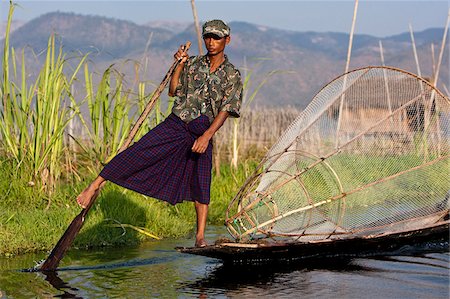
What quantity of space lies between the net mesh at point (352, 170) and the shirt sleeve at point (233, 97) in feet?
2.26

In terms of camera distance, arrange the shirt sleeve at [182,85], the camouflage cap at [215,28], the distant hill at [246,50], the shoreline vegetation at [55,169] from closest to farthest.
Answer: the camouflage cap at [215,28], the shirt sleeve at [182,85], the shoreline vegetation at [55,169], the distant hill at [246,50]

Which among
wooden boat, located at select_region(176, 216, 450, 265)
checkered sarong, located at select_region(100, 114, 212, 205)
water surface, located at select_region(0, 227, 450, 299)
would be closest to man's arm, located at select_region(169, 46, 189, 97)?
checkered sarong, located at select_region(100, 114, 212, 205)

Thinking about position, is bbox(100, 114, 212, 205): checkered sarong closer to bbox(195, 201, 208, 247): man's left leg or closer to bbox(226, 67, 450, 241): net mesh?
bbox(195, 201, 208, 247): man's left leg

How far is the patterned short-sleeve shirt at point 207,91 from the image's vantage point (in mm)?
6188

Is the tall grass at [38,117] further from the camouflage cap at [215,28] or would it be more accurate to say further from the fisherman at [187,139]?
the camouflage cap at [215,28]

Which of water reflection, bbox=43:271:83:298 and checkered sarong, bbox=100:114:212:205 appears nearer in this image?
water reflection, bbox=43:271:83:298

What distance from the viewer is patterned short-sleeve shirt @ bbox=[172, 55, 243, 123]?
20.3 feet

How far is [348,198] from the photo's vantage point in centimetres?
697

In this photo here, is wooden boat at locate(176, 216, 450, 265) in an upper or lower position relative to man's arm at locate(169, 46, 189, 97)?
lower

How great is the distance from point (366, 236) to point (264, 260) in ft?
2.34

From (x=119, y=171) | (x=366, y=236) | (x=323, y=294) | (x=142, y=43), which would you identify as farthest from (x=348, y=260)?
(x=142, y=43)

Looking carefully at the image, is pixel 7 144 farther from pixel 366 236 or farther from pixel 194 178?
pixel 366 236

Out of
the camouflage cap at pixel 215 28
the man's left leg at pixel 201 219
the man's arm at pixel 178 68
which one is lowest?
the man's left leg at pixel 201 219

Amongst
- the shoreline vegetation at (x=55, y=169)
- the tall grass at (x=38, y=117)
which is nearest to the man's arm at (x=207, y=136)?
the shoreline vegetation at (x=55, y=169)
